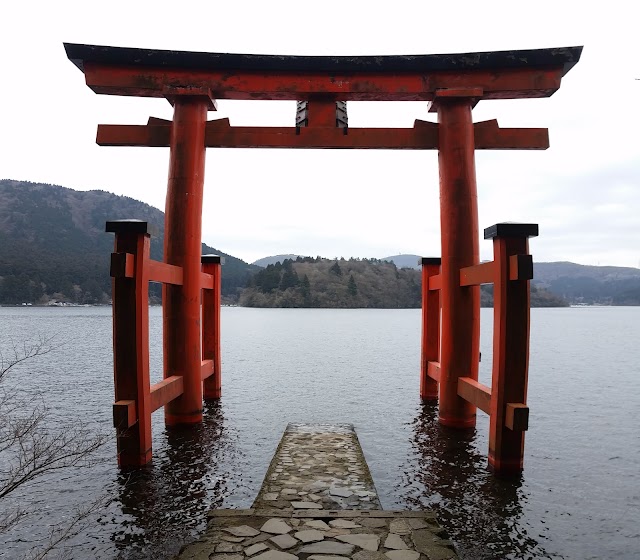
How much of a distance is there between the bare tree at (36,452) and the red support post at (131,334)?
1.60ft

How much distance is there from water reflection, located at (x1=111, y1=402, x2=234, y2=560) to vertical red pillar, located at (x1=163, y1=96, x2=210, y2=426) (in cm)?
103

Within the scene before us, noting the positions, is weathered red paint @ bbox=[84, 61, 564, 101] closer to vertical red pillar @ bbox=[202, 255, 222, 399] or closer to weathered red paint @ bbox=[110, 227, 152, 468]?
weathered red paint @ bbox=[110, 227, 152, 468]

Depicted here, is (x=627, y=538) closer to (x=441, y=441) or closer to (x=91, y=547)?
(x=441, y=441)

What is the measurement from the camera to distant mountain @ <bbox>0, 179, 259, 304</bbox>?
372 ft

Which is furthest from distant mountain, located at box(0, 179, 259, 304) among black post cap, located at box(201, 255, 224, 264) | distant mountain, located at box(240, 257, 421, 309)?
black post cap, located at box(201, 255, 224, 264)

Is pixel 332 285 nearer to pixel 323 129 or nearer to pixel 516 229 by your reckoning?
pixel 323 129

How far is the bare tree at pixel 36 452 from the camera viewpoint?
444cm

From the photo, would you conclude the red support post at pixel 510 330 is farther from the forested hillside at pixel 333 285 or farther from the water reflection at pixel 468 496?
the forested hillside at pixel 333 285

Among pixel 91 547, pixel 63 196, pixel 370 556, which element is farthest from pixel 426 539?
pixel 63 196

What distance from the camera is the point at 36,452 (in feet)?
16.3

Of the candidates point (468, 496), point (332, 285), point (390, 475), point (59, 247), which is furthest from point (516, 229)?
point (59, 247)

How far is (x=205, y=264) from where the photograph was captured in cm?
1209

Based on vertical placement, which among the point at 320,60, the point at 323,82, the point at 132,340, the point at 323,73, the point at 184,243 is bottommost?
the point at 132,340

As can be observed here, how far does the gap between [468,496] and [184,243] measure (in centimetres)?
636
